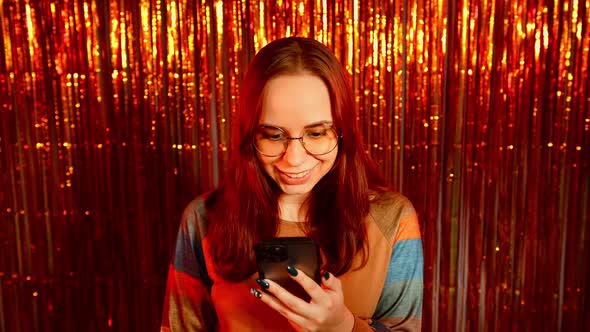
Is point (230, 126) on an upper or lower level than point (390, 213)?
upper

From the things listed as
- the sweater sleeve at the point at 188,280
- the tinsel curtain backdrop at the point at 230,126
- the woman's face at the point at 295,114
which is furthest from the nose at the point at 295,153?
the tinsel curtain backdrop at the point at 230,126

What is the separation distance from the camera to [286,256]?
0.84 meters

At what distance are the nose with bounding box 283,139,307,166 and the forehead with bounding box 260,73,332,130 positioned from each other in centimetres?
3

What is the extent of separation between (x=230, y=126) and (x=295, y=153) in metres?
0.76

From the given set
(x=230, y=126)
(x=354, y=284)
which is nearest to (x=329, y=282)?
(x=354, y=284)

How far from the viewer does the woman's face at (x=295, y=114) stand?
35.1 inches

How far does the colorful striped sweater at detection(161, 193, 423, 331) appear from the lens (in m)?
1.01

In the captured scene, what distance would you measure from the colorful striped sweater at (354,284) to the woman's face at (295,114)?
0.48 feet

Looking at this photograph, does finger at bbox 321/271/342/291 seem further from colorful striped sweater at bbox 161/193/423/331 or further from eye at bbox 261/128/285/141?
eye at bbox 261/128/285/141

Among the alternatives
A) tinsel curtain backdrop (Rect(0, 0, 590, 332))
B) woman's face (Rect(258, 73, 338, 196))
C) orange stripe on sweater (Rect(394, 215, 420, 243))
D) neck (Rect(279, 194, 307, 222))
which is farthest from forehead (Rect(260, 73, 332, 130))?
tinsel curtain backdrop (Rect(0, 0, 590, 332))

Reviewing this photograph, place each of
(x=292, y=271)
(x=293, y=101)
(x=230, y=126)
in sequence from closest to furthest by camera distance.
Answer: (x=292, y=271)
(x=293, y=101)
(x=230, y=126)

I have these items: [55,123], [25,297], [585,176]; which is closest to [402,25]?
[585,176]

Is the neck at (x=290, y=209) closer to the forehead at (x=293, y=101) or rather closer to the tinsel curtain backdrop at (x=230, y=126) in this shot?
the forehead at (x=293, y=101)

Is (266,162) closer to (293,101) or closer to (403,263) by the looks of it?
(293,101)
